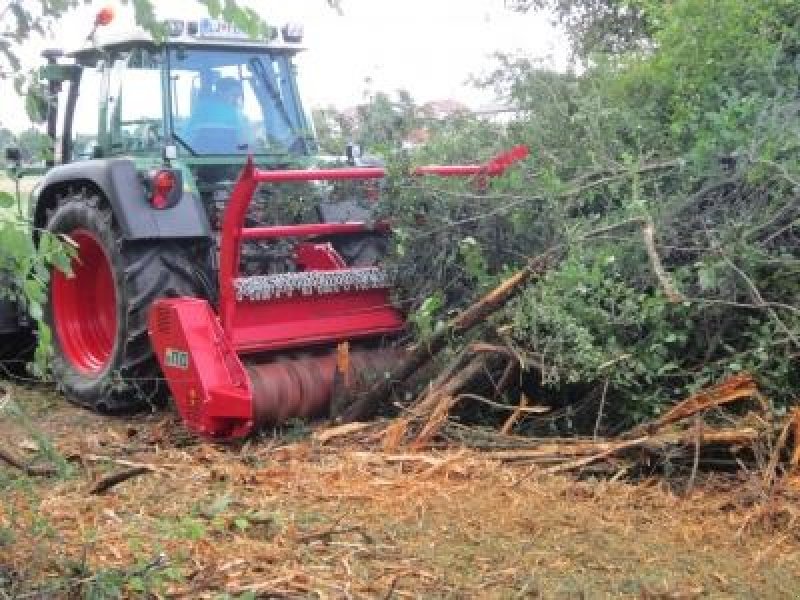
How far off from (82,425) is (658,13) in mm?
3972

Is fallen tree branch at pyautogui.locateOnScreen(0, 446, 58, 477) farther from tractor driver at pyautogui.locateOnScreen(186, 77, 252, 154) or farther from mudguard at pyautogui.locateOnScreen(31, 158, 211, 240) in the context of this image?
tractor driver at pyautogui.locateOnScreen(186, 77, 252, 154)

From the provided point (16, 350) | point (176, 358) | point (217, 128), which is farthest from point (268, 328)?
point (16, 350)

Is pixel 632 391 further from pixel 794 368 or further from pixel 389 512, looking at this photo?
pixel 389 512

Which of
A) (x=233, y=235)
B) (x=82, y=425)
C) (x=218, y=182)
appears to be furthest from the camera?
(x=218, y=182)

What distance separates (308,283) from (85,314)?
179 cm

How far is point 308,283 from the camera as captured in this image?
5695 millimetres

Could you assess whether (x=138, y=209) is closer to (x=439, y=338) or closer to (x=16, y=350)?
(x=439, y=338)

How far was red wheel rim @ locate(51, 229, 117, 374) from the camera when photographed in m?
6.64

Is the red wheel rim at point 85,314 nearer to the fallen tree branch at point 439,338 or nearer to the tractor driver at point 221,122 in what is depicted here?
the tractor driver at point 221,122

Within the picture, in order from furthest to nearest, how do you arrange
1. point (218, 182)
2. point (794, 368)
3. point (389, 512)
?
point (218, 182) < point (794, 368) < point (389, 512)

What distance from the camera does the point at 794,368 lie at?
4531mm

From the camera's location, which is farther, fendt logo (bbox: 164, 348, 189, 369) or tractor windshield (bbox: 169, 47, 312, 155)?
tractor windshield (bbox: 169, 47, 312, 155)

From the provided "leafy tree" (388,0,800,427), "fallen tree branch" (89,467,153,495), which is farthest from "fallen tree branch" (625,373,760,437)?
"fallen tree branch" (89,467,153,495)

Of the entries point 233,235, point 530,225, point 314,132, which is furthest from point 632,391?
point 314,132
